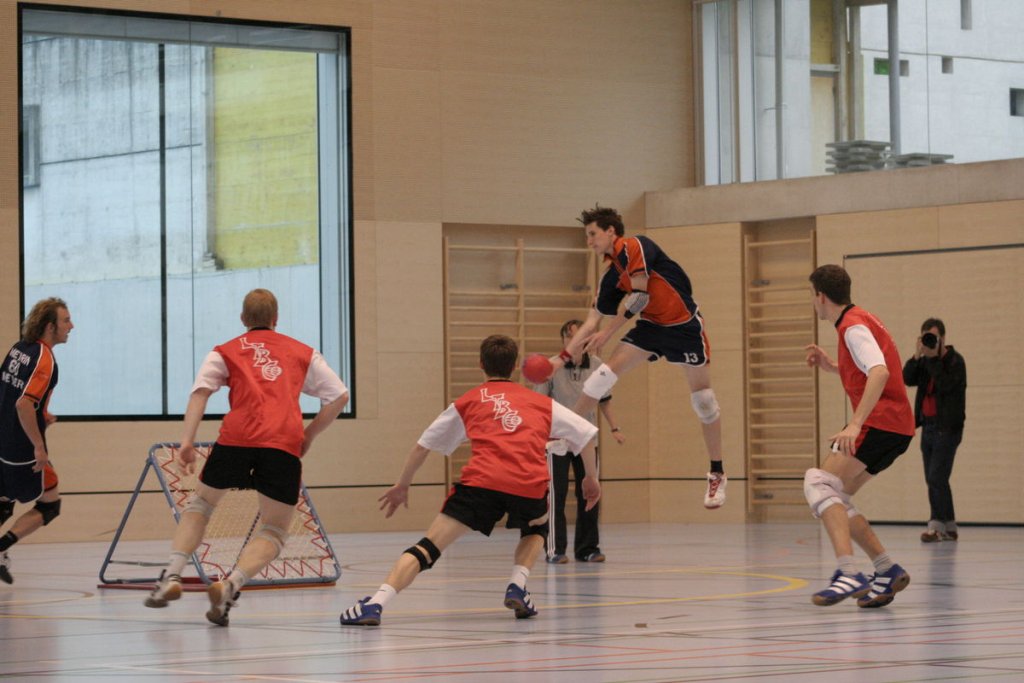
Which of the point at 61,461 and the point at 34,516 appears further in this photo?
the point at 61,461

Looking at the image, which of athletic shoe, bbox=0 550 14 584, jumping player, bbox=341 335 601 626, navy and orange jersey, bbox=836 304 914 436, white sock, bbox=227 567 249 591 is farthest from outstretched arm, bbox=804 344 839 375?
athletic shoe, bbox=0 550 14 584

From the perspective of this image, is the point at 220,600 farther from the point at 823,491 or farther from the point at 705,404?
the point at 705,404

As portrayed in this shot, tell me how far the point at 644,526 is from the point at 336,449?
365 centimetres

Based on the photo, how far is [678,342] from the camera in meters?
11.0

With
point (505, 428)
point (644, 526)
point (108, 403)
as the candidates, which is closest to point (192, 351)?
point (108, 403)

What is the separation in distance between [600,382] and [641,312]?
1.78ft

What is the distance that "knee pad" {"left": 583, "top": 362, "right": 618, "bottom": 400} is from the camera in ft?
36.0

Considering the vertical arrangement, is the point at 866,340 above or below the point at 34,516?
above

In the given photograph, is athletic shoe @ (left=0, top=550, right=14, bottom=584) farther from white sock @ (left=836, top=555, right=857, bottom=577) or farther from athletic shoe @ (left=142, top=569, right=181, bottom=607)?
white sock @ (left=836, top=555, right=857, bottom=577)

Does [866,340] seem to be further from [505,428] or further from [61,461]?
[61,461]

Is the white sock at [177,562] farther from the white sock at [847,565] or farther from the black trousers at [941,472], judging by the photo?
the black trousers at [941,472]

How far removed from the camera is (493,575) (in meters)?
12.0

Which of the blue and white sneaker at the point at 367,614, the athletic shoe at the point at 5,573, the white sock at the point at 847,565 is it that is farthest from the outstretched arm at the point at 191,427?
the white sock at the point at 847,565

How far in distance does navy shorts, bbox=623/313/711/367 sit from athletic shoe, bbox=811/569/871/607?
7.75 ft
